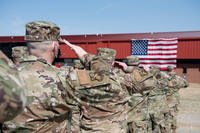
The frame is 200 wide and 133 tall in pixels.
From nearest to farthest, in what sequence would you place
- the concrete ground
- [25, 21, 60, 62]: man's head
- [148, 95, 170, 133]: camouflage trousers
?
[25, 21, 60, 62]: man's head, [148, 95, 170, 133]: camouflage trousers, the concrete ground

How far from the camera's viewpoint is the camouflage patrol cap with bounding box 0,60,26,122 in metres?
1.62

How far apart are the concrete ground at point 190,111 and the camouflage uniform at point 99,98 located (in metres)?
7.85

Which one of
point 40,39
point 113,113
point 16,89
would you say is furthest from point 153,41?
point 16,89

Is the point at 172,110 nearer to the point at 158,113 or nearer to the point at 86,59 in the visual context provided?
the point at 158,113

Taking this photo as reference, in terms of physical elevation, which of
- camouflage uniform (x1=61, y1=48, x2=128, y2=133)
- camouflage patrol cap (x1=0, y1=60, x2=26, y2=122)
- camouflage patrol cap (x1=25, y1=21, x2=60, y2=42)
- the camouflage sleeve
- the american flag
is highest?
camouflage patrol cap (x1=25, y1=21, x2=60, y2=42)

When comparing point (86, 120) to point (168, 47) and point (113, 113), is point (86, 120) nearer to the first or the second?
point (113, 113)

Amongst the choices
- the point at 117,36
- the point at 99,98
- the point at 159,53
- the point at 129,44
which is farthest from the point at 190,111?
the point at 117,36

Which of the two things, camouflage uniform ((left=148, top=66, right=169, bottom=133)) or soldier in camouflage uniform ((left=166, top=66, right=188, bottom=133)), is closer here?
camouflage uniform ((left=148, top=66, right=169, bottom=133))

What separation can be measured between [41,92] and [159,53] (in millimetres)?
20927

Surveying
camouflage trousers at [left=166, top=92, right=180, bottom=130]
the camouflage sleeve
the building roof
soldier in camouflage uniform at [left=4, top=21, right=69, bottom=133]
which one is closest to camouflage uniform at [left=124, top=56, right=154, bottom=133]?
the camouflage sleeve

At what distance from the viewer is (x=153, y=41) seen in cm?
2530

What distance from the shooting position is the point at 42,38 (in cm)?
371

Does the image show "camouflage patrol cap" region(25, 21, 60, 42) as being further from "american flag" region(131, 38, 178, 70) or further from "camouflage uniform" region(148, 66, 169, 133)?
"american flag" region(131, 38, 178, 70)

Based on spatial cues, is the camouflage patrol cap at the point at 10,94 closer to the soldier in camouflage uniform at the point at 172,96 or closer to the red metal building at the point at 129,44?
the soldier in camouflage uniform at the point at 172,96
